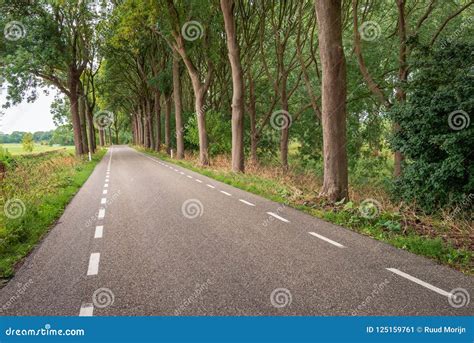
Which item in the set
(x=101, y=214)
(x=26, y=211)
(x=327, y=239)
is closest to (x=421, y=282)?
(x=327, y=239)

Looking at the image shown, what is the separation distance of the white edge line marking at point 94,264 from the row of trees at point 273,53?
628 centimetres

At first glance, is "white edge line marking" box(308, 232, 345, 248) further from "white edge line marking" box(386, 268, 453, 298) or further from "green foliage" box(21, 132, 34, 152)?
"green foliage" box(21, 132, 34, 152)

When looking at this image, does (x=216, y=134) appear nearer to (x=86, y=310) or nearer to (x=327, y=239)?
(x=327, y=239)

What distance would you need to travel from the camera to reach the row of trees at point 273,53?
382 inches

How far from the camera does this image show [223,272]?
4.85 m

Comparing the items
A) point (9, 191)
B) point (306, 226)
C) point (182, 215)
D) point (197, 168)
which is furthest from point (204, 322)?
point (197, 168)

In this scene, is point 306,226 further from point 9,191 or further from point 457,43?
point 9,191

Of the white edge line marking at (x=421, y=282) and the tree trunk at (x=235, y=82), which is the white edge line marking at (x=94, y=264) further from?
the tree trunk at (x=235, y=82)

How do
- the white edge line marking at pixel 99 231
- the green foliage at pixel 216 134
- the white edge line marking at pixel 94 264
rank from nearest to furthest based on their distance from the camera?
the white edge line marking at pixel 94 264
the white edge line marking at pixel 99 231
the green foliage at pixel 216 134

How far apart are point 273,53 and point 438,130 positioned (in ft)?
54.8

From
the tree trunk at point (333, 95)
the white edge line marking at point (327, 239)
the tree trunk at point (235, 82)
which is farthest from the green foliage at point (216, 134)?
the white edge line marking at point (327, 239)

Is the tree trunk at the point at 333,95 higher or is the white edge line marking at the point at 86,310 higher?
the tree trunk at the point at 333,95

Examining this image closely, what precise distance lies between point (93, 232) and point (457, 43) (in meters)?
9.74

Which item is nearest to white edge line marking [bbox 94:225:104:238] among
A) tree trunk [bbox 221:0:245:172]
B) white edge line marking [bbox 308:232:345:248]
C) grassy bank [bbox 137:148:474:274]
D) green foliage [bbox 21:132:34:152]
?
white edge line marking [bbox 308:232:345:248]
